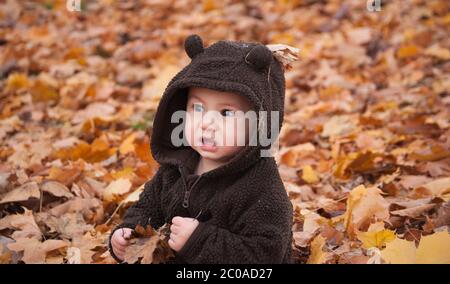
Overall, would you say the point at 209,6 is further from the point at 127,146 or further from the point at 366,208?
the point at 366,208

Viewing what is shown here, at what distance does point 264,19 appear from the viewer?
6.34 meters

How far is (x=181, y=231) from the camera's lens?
6.03 ft

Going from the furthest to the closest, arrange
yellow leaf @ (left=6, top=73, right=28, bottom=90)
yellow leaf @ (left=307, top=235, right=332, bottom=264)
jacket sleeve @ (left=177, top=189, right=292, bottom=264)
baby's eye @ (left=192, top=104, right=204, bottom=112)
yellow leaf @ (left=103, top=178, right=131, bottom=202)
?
yellow leaf @ (left=6, top=73, right=28, bottom=90)
yellow leaf @ (left=103, top=178, right=131, bottom=202)
yellow leaf @ (left=307, top=235, right=332, bottom=264)
baby's eye @ (left=192, top=104, right=204, bottom=112)
jacket sleeve @ (left=177, top=189, right=292, bottom=264)

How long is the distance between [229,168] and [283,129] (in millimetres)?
2141

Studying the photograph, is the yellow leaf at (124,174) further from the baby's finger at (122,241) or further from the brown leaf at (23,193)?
the baby's finger at (122,241)

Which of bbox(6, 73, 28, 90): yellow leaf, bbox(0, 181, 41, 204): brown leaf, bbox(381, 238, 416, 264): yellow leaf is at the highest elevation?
bbox(6, 73, 28, 90): yellow leaf

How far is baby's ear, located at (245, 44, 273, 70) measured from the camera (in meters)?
1.82

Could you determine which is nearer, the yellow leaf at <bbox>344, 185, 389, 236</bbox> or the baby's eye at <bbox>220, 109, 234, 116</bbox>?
the baby's eye at <bbox>220, 109, 234, 116</bbox>

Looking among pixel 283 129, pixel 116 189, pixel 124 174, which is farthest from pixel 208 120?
pixel 283 129

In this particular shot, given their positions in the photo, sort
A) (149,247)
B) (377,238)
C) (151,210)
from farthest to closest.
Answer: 1. (377,238)
2. (151,210)
3. (149,247)

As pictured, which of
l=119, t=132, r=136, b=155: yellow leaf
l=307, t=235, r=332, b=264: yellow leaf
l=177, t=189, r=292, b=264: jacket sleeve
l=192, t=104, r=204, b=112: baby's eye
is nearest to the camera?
l=177, t=189, r=292, b=264: jacket sleeve

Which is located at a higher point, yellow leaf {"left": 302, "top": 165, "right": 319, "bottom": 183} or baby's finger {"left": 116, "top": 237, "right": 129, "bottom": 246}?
baby's finger {"left": 116, "top": 237, "right": 129, "bottom": 246}

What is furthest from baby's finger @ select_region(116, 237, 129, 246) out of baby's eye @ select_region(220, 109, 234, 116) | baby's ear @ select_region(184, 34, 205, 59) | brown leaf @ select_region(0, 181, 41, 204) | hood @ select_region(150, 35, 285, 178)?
brown leaf @ select_region(0, 181, 41, 204)

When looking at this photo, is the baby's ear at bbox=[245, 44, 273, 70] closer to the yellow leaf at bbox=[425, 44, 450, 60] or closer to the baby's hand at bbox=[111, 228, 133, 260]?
the baby's hand at bbox=[111, 228, 133, 260]
